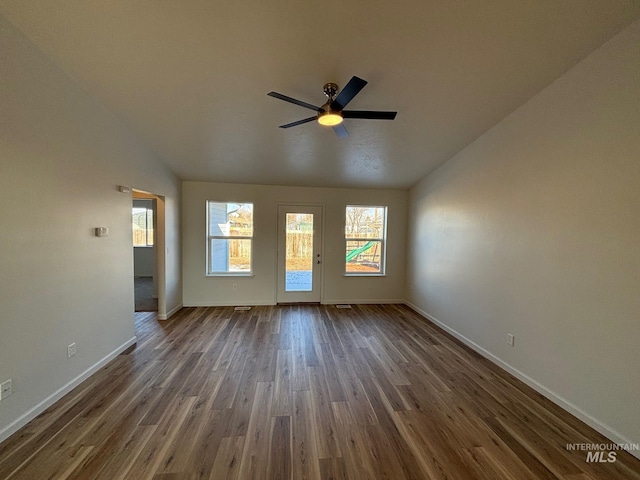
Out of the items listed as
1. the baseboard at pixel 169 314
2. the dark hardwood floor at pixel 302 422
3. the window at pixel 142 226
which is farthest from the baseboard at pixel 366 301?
the window at pixel 142 226

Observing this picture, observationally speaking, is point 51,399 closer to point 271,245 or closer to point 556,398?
point 271,245

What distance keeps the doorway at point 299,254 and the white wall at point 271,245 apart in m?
0.13

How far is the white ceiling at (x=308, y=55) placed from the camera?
5.61 ft

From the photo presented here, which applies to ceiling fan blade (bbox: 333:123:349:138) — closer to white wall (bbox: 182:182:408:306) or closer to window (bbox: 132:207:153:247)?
white wall (bbox: 182:182:408:306)

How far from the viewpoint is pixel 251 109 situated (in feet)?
8.95

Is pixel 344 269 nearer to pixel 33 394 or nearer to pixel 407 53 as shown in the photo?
pixel 407 53

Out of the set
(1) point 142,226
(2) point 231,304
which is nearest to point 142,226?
(1) point 142,226

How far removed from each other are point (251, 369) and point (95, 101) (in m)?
3.14

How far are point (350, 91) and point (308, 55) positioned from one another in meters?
0.51

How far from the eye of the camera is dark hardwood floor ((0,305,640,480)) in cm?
155

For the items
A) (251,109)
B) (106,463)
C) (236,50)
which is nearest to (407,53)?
(236,50)

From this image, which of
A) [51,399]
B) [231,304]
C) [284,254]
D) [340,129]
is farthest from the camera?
[284,254]

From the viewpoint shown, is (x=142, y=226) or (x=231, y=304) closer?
(x=231, y=304)

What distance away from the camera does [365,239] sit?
5285 millimetres
